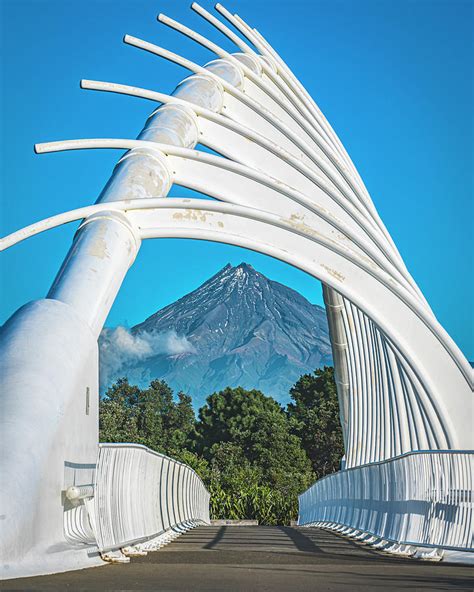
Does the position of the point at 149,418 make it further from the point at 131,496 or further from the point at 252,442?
the point at 131,496

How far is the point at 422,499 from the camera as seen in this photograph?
38.4 feet

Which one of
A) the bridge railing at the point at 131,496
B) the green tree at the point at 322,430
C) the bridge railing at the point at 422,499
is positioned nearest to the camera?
the bridge railing at the point at 131,496

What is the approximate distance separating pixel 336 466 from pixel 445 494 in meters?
73.2

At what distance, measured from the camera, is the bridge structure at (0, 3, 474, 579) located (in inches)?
350

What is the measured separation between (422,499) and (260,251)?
727 centimetres

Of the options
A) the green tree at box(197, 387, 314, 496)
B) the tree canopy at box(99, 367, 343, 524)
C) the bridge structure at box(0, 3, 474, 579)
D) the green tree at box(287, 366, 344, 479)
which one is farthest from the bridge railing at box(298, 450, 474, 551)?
the green tree at box(287, 366, 344, 479)

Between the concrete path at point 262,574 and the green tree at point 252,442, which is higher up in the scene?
the green tree at point 252,442

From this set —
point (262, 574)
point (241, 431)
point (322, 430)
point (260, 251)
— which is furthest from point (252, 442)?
point (262, 574)

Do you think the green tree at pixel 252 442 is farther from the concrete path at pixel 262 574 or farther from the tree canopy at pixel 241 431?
the concrete path at pixel 262 574

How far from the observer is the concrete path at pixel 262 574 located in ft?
24.3

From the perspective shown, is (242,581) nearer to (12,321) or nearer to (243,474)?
(12,321)

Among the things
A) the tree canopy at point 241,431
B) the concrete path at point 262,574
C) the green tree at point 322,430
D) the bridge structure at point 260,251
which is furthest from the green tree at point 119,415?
the concrete path at point 262,574

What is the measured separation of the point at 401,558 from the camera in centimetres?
1125

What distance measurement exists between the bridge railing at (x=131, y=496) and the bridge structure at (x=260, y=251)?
1.7 inches
